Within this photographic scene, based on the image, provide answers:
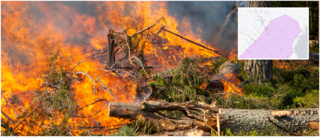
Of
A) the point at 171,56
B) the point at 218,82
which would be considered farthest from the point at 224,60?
the point at 218,82

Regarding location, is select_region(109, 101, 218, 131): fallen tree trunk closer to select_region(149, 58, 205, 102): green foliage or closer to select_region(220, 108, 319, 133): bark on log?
select_region(220, 108, 319, 133): bark on log

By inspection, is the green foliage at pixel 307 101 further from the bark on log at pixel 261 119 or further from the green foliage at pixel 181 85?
the green foliage at pixel 181 85

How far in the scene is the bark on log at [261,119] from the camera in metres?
6.19

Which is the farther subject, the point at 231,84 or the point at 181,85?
the point at 231,84

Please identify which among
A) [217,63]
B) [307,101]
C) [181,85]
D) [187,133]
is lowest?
[187,133]

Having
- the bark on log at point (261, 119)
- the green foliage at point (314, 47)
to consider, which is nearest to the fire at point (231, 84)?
the bark on log at point (261, 119)

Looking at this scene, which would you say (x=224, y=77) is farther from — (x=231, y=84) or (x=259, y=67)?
(x=259, y=67)

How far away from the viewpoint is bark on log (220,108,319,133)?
244 inches

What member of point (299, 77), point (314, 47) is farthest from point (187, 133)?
point (314, 47)

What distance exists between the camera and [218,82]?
9078mm

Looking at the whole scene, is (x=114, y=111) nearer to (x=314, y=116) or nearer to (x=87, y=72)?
(x=87, y=72)

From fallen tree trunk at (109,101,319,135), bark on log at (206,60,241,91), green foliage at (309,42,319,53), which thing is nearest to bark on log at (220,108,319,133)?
fallen tree trunk at (109,101,319,135)

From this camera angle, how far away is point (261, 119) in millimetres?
6293

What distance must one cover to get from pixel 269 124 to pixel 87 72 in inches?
170
